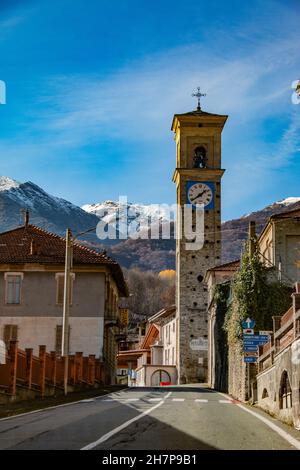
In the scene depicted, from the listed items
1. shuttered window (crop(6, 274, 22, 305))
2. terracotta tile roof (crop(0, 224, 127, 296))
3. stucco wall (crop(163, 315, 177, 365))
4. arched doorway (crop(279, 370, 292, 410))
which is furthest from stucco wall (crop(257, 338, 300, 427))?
stucco wall (crop(163, 315, 177, 365))

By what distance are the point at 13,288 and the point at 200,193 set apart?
3326 centimetres

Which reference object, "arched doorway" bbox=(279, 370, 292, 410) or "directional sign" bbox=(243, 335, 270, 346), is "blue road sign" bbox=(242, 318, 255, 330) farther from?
"arched doorway" bbox=(279, 370, 292, 410)

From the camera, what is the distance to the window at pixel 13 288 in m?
48.8

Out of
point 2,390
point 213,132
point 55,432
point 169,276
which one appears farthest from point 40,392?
point 169,276

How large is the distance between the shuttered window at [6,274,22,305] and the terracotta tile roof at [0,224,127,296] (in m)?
0.99

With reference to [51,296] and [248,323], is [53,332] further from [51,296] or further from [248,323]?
[248,323]

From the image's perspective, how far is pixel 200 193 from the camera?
7844 cm

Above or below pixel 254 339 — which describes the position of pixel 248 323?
above

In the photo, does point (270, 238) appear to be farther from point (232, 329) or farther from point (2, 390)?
point (2, 390)

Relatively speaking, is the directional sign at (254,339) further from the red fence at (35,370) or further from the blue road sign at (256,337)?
the red fence at (35,370)

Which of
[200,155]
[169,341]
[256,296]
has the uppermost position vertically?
[200,155]

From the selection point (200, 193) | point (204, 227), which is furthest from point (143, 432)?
point (200, 193)

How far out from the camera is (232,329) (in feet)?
110

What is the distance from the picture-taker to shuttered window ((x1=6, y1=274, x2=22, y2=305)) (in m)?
48.8
